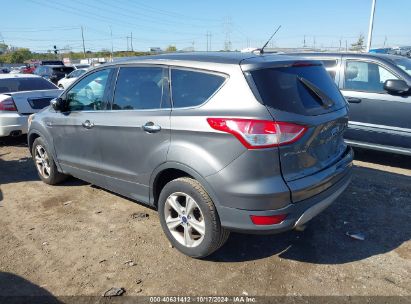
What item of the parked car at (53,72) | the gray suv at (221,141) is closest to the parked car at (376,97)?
the gray suv at (221,141)

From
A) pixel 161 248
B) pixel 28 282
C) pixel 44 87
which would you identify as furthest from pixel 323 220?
pixel 44 87

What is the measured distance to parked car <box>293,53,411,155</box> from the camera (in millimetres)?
5742

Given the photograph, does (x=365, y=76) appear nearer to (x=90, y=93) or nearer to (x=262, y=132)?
(x=262, y=132)

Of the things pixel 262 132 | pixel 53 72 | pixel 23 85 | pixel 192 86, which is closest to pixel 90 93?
pixel 192 86

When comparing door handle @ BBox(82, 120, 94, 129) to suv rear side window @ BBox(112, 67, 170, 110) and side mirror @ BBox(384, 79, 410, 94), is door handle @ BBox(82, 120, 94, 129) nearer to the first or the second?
suv rear side window @ BBox(112, 67, 170, 110)

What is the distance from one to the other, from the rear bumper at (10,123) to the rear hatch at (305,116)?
234 inches

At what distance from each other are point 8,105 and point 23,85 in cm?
97

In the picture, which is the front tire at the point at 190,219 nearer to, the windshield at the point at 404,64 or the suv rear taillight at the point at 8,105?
the windshield at the point at 404,64

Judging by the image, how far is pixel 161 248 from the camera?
144 inches

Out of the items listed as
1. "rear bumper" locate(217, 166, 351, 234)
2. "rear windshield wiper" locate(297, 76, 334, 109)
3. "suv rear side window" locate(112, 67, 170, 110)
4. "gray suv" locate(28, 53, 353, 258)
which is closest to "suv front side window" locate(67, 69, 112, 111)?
"gray suv" locate(28, 53, 353, 258)

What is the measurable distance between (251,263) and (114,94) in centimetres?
224

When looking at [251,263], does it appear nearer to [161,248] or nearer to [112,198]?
[161,248]

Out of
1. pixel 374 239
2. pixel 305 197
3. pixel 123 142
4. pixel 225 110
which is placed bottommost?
pixel 374 239

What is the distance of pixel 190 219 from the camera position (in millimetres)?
3338
